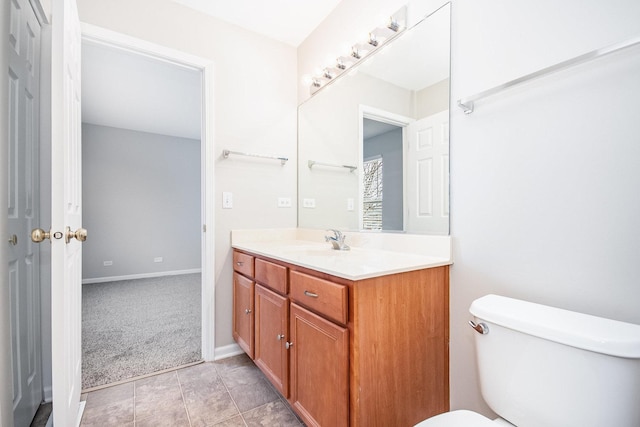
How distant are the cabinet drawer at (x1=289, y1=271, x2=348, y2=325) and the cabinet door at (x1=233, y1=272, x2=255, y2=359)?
547 mm

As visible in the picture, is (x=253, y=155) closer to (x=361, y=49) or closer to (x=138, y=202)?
(x=361, y=49)

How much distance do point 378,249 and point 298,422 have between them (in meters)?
0.96

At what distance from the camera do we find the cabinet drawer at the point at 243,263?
1.79 m

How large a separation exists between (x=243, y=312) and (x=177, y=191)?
3862 millimetres

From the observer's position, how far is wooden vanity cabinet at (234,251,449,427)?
100 centimetres

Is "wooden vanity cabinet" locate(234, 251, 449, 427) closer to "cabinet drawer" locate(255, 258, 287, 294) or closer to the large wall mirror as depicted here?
"cabinet drawer" locate(255, 258, 287, 294)

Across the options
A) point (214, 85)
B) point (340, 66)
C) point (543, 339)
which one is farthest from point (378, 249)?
point (214, 85)

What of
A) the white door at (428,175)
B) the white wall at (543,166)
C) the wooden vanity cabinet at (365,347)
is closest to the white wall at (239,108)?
the wooden vanity cabinet at (365,347)

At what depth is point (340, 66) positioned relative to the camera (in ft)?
6.38

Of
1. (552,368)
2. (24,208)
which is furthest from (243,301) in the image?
(552,368)

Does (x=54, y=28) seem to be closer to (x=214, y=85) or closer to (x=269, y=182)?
(x=214, y=85)

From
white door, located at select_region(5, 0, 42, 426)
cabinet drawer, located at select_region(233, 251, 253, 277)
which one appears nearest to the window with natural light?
cabinet drawer, located at select_region(233, 251, 253, 277)

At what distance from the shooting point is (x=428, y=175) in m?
1.37

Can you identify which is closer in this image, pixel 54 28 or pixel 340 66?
pixel 54 28
